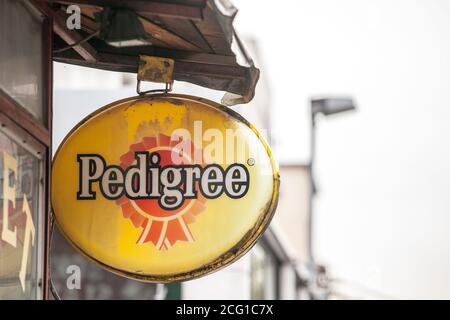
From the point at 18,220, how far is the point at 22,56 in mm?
803

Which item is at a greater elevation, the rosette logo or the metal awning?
the metal awning

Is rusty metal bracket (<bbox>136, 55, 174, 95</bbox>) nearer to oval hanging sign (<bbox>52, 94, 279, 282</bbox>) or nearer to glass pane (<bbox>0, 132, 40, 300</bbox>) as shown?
oval hanging sign (<bbox>52, 94, 279, 282</bbox>)

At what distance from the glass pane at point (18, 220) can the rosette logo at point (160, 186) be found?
41 cm

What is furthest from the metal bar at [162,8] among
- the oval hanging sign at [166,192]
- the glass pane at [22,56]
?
the oval hanging sign at [166,192]

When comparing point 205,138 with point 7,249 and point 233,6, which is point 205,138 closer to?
point 233,6

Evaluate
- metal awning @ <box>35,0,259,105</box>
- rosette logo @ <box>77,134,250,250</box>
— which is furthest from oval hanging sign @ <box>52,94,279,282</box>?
metal awning @ <box>35,0,259,105</box>

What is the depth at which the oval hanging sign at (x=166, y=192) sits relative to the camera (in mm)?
5594

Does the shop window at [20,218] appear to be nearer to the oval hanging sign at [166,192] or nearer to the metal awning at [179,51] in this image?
the oval hanging sign at [166,192]

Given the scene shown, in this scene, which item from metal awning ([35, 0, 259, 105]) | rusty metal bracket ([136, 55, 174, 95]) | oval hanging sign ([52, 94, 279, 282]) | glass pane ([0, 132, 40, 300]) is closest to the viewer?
glass pane ([0, 132, 40, 300])

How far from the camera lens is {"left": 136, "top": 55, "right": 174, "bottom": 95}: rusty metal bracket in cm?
599

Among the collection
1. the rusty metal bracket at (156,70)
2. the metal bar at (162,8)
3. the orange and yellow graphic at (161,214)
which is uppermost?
the metal bar at (162,8)

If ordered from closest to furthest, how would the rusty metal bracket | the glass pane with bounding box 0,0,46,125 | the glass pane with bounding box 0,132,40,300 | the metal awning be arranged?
1. the glass pane with bounding box 0,132,40,300
2. the glass pane with bounding box 0,0,46,125
3. the metal awning
4. the rusty metal bracket

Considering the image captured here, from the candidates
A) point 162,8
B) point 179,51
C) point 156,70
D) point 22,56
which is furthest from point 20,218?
point 179,51
